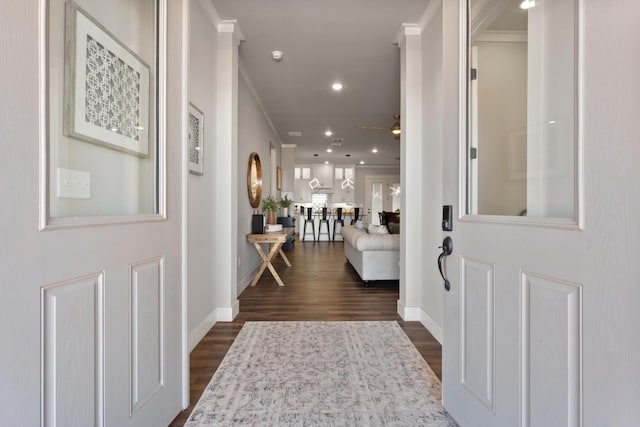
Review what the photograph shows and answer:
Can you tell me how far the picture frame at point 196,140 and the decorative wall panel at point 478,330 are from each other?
200 cm

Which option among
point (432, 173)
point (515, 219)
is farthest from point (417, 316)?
point (515, 219)

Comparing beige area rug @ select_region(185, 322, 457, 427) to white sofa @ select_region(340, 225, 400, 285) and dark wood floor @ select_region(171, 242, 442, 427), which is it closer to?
dark wood floor @ select_region(171, 242, 442, 427)

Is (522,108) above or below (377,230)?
above

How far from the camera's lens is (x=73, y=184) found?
1.11 meters

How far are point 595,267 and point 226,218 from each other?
2759mm

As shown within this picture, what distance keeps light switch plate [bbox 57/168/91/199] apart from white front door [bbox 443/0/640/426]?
4.85 ft

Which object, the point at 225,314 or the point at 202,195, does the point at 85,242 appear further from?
the point at 225,314

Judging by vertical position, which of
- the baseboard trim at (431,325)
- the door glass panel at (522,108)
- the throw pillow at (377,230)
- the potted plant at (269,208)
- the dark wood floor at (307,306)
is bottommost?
the dark wood floor at (307,306)

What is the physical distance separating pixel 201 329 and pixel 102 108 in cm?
195

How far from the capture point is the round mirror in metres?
4.71

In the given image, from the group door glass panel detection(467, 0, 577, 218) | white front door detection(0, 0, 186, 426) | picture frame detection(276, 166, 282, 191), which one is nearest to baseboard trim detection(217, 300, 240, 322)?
white front door detection(0, 0, 186, 426)

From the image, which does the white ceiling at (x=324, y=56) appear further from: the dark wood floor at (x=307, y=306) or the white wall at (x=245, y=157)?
the dark wood floor at (x=307, y=306)

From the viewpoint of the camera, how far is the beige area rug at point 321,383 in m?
1.66

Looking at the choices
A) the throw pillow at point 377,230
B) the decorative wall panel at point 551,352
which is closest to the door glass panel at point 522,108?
the decorative wall panel at point 551,352
